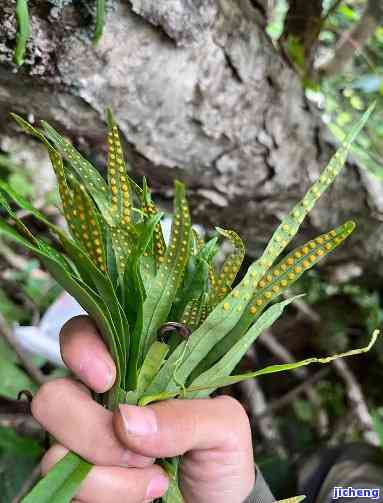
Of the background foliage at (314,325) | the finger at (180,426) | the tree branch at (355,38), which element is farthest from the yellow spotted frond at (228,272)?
the tree branch at (355,38)

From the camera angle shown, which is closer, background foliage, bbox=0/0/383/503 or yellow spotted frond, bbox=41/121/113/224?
yellow spotted frond, bbox=41/121/113/224

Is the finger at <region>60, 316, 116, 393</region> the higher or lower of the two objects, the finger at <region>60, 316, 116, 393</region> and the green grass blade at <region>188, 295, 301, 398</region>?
the lower

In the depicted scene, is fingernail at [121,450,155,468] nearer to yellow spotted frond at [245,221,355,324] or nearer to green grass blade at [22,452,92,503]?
green grass blade at [22,452,92,503]

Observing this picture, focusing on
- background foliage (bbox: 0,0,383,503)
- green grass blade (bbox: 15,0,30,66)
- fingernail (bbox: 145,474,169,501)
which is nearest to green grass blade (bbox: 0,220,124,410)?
fingernail (bbox: 145,474,169,501)

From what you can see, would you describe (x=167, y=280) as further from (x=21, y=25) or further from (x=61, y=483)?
(x=21, y=25)

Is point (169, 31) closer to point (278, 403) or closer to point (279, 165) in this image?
point (279, 165)

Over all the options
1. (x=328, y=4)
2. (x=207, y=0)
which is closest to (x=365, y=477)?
(x=207, y=0)

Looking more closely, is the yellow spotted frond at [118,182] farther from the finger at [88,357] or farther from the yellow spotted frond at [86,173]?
the finger at [88,357]

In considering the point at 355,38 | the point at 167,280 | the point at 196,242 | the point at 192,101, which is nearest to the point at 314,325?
the point at 355,38
